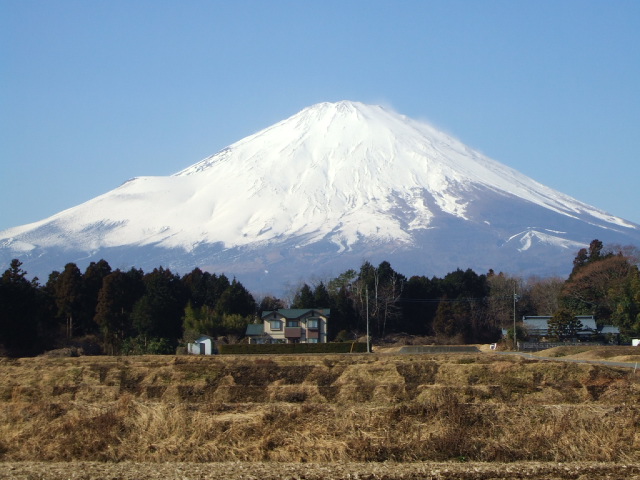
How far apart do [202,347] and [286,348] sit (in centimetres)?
632

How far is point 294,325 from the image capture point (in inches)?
2662

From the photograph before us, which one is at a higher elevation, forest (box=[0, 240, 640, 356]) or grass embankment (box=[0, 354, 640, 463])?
forest (box=[0, 240, 640, 356])

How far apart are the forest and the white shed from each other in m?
1.51

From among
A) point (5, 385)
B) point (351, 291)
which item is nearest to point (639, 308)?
point (351, 291)

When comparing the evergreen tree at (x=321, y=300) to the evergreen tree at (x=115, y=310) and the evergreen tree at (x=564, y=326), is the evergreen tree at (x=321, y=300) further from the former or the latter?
the evergreen tree at (x=564, y=326)

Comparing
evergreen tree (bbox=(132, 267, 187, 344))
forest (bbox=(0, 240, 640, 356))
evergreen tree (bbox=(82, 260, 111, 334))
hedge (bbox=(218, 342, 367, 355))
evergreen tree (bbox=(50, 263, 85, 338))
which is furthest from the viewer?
evergreen tree (bbox=(82, 260, 111, 334))

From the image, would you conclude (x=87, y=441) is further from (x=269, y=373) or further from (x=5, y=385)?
(x=269, y=373)

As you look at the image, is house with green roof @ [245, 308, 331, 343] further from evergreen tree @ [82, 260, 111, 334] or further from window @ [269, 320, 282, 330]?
evergreen tree @ [82, 260, 111, 334]

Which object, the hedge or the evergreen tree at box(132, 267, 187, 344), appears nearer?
the hedge

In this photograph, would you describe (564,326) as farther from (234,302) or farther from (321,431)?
(321,431)

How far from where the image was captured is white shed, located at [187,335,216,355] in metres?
52.7

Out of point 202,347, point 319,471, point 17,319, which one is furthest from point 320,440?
point 17,319

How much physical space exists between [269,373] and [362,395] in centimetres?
708

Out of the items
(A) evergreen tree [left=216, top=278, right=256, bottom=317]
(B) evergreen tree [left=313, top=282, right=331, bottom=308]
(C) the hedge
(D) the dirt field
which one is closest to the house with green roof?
(A) evergreen tree [left=216, top=278, right=256, bottom=317]
